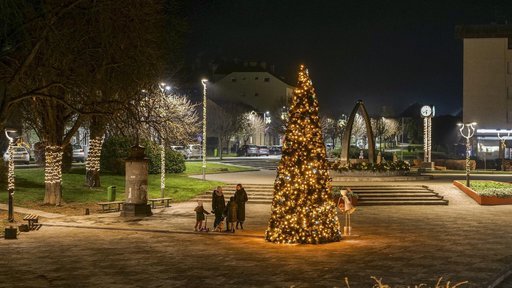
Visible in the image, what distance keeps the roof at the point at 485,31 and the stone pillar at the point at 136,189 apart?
204 feet

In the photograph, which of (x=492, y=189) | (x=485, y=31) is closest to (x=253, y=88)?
(x=485, y=31)

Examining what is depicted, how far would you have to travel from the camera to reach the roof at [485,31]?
261 ft

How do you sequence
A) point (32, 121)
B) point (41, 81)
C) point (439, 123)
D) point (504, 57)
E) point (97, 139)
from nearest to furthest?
point (41, 81) → point (32, 121) → point (97, 139) → point (504, 57) → point (439, 123)

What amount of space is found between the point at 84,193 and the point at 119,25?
13593mm

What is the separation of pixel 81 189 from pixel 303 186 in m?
19.2

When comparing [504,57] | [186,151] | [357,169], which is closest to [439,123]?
[504,57]

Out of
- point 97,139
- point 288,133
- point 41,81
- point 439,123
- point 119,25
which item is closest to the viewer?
point 288,133

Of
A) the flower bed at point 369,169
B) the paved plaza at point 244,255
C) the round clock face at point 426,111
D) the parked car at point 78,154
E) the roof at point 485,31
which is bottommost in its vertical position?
the paved plaza at point 244,255

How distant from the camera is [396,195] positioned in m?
34.4

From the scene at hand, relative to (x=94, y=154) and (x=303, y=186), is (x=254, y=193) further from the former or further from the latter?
(x=303, y=186)

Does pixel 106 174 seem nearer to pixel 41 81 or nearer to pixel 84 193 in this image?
pixel 84 193

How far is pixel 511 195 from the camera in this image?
3278cm

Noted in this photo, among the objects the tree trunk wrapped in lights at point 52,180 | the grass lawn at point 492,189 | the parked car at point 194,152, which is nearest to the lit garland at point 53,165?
the tree trunk wrapped in lights at point 52,180

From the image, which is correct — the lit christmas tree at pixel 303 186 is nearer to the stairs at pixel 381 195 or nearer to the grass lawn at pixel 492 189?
the stairs at pixel 381 195
